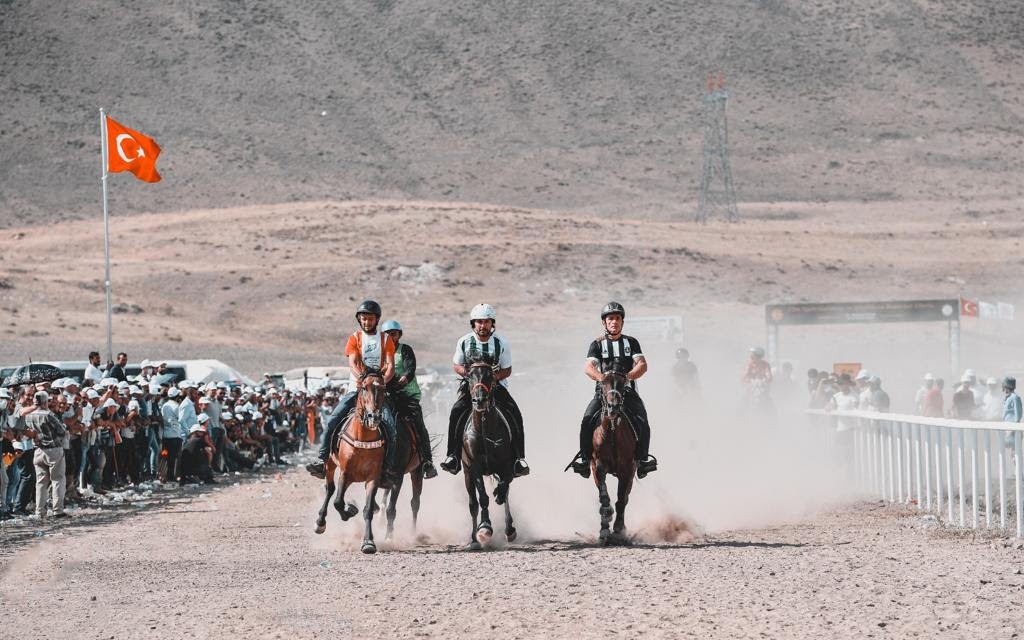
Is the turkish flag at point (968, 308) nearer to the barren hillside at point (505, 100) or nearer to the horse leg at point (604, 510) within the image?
the horse leg at point (604, 510)

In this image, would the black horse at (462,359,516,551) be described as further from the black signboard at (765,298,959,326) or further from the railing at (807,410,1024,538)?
the black signboard at (765,298,959,326)

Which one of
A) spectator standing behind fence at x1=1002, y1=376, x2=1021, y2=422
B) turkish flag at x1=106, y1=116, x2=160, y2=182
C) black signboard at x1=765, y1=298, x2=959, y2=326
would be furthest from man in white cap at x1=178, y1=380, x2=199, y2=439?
black signboard at x1=765, y1=298, x2=959, y2=326

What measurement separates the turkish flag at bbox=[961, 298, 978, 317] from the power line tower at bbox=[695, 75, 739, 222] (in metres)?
61.9

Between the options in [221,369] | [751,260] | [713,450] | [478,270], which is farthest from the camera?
[751,260]

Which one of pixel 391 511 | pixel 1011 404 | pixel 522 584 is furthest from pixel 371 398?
pixel 1011 404

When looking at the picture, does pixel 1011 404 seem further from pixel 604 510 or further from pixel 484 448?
pixel 484 448

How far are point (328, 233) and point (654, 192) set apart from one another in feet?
127

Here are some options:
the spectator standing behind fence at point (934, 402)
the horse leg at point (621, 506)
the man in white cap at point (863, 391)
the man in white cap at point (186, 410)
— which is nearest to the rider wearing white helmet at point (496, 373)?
the horse leg at point (621, 506)

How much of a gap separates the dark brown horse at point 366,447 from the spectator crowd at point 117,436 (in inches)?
235

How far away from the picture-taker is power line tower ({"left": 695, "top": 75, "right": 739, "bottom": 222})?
11069cm

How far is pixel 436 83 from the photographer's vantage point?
5738 inches

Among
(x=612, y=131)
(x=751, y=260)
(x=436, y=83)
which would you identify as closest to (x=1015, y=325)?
(x=751, y=260)

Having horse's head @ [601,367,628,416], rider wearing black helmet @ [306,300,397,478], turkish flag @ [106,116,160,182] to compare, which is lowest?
horse's head @ [601,367,628,416]

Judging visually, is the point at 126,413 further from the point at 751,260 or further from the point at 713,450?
the point at 751,260
